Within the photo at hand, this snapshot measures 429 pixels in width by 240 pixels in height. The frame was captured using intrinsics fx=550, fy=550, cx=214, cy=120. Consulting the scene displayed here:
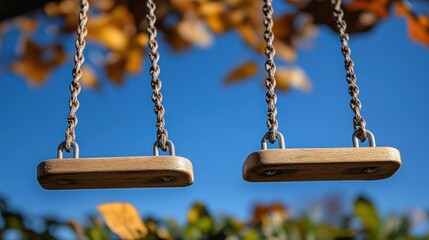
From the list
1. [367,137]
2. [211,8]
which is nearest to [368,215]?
[367,137]

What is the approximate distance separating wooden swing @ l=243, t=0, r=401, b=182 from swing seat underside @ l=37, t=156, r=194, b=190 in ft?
0.48

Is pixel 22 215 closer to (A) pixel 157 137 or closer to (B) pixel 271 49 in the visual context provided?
(A) pixel 157 137

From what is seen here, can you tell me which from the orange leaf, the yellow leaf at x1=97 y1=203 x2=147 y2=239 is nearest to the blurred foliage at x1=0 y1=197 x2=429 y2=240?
the yellow leaf at x1=97 y1=203 x2=147 y2=239

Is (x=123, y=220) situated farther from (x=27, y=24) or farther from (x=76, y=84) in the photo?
(x=27, y=24)

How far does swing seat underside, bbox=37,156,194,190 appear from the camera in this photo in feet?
3.54

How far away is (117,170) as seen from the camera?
108 centimetres

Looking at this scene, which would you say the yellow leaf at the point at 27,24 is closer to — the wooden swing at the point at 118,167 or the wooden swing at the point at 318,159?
the wooden swing at the point at 118,167

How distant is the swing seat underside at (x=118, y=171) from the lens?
1.08m

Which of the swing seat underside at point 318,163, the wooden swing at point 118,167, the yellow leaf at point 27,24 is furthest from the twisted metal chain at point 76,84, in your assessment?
the yellow leaf at point 27,24

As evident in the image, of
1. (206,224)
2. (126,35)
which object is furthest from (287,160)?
(126,35)

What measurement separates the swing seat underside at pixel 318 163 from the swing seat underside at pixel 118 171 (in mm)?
142

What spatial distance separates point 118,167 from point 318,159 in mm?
393

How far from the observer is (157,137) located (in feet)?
3.62

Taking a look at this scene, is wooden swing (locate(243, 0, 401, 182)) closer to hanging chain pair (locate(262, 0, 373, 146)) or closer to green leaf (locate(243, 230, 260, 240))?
hanging chain pair (locate(262, 0, 373, 146))
